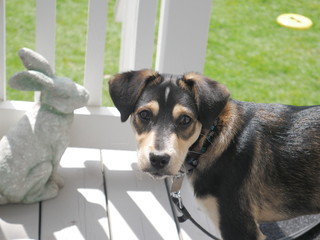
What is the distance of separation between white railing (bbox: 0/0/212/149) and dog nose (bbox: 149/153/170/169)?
124cm

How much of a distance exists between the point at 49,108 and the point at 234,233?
4.80 feet

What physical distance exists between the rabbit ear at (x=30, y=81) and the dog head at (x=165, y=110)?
72 cm

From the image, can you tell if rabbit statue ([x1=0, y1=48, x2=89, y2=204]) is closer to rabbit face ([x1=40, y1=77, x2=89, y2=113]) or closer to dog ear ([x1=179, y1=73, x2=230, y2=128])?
rabbit face ([x1=40, y1=77, x2=89, y2=113])

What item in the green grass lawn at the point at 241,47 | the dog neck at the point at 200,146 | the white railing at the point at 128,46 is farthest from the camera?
the green grass lawn at the point at 241,47

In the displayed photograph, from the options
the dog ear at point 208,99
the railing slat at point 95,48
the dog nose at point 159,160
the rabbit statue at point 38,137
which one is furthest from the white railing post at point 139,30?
the dog nose at point 159,160

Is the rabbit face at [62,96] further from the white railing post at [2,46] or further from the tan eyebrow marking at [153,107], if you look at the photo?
the tan eyebrow marking at [153,107]

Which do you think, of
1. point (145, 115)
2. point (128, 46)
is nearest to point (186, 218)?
point (145, 115)

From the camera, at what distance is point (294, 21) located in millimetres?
6879

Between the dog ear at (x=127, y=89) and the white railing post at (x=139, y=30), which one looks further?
the white railing post at (x=139, y=30)

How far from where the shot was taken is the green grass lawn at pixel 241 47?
19.0ft

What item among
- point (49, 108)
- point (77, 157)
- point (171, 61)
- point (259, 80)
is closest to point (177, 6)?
point (171, 61)

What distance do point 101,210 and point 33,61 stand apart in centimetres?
103

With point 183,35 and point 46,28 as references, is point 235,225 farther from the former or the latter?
point 46,28

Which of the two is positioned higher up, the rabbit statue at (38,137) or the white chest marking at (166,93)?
the white chest marking at (166,93)
